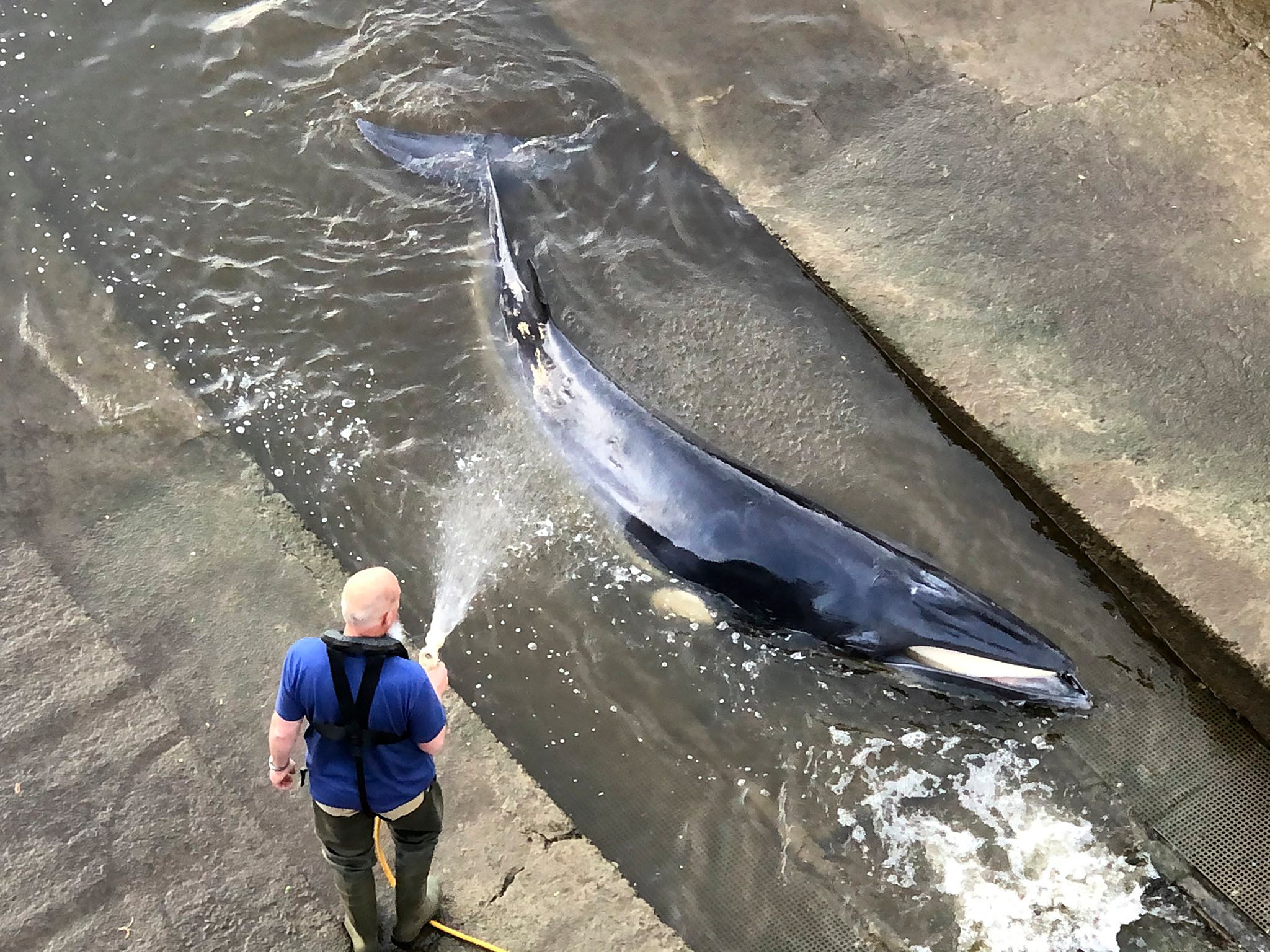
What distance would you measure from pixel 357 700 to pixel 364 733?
15 cm

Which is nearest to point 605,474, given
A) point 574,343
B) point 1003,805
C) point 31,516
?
point 574,343

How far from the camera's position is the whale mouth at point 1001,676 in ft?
16.7

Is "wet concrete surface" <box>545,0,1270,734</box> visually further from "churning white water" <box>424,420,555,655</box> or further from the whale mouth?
"churning white water" <box>424,420,555,655</box>

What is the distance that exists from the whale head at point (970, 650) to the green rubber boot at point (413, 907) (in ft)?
8.13

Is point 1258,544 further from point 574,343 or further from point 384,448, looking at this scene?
point 384,448

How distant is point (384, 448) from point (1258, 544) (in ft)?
16.3

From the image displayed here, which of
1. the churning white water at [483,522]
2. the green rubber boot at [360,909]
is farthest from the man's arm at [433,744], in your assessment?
the churning white water at [483,522]

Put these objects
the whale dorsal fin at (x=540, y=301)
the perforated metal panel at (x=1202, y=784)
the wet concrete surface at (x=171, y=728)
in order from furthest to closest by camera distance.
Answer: the whale dorsal fin at (x=540, y=301) → the perforated metal panel at (x=1202, y=784) → the wet concrete surface at (x=171, y=728)

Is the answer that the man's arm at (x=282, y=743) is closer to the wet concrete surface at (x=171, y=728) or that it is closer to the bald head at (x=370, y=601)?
the bald head at (x=370, y=601)

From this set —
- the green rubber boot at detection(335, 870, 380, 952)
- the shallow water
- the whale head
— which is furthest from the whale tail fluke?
the green rubber boot at detection(335, 870, 380, 952)

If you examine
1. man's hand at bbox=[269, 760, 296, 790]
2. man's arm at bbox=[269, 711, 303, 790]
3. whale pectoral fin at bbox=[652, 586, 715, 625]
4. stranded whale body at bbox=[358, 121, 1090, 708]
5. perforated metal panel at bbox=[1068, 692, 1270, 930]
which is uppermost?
man's arm at bbox=[269, 711, 303, 790]

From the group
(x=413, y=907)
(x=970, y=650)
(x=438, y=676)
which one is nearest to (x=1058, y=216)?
(x=970, y=650)

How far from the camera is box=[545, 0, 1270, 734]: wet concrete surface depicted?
18.0 feet

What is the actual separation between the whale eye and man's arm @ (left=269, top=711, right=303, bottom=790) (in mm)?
3124
